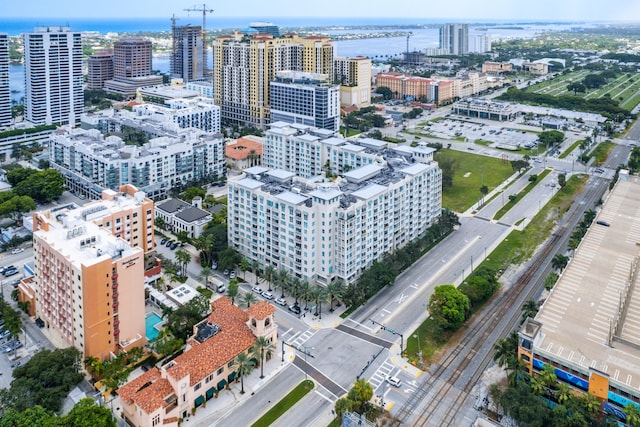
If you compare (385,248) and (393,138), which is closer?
(385,248)

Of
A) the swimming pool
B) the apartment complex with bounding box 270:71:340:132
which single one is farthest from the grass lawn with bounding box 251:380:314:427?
the apartment complex with bounding box 270:71:340:132

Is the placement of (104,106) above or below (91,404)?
above

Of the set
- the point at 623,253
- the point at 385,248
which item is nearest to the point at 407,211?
the point at 385,248

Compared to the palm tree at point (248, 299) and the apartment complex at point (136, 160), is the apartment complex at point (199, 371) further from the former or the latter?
the apartment complex at point (136, 160)

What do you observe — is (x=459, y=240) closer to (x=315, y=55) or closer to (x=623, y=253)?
(x=623, y=253)

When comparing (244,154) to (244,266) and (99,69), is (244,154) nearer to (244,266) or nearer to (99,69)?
(244,266)

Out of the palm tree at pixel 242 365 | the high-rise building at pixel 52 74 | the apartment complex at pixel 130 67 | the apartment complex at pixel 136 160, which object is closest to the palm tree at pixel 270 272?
the palm tree at pixel 242 365

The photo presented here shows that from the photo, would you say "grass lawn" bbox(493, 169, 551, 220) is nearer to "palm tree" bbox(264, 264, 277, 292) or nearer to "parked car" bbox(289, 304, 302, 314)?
"palm tree" bbox(264, 264, 277, 292)
